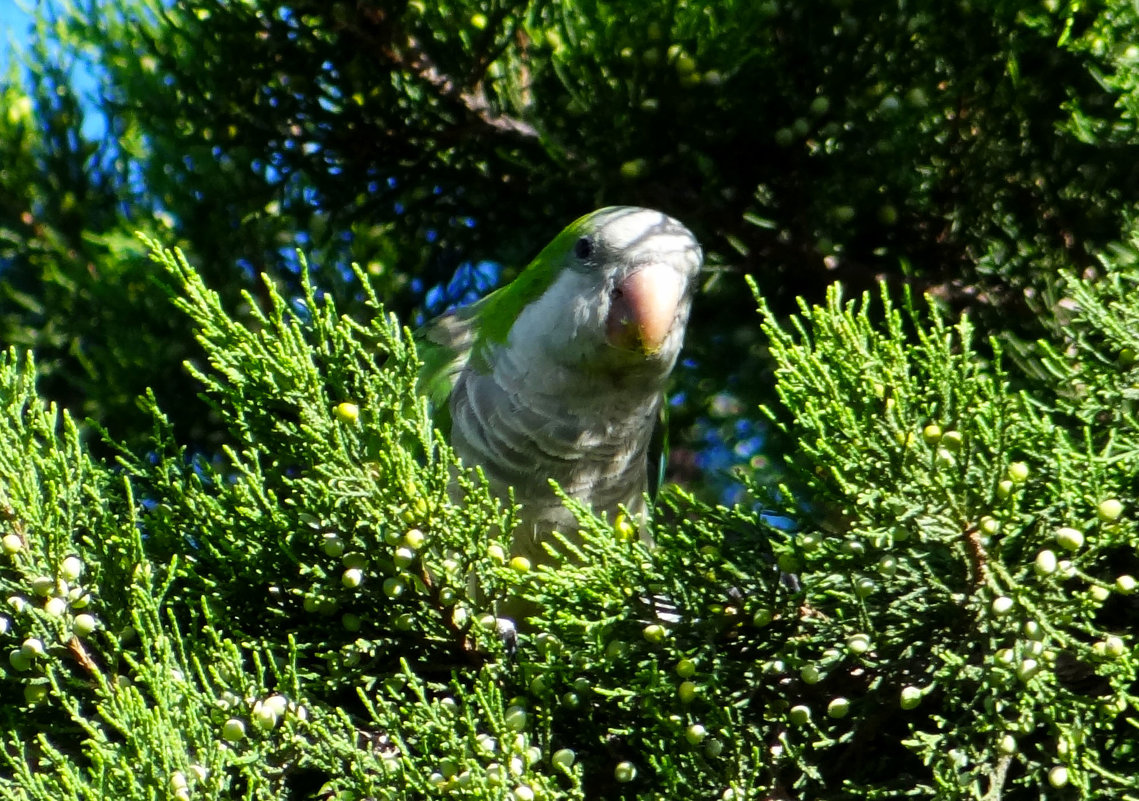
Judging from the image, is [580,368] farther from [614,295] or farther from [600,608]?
[600,608]

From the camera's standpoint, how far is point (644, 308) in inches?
70.0

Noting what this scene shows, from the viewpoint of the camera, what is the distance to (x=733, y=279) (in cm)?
221

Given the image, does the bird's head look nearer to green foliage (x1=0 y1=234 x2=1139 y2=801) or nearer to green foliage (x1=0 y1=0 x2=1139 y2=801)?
green foliage (x1=0 y1=0 x2=1139 y2=801)

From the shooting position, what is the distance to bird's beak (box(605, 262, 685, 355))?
5.83 feet

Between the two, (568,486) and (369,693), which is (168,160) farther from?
(369,693)

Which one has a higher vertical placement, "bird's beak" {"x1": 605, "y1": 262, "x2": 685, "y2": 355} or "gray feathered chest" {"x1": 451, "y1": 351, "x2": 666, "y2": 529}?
"bird's beak" {"x1": 605, "y1": 262, "x2": 685, "y2": 355}

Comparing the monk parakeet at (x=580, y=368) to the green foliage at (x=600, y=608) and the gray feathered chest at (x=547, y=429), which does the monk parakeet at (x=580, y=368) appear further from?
the green foliage at (x=600, y=608)

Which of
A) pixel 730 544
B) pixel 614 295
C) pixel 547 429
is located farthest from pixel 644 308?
pixel 730 544

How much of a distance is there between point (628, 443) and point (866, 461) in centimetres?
79

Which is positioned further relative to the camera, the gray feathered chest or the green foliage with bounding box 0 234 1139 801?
the gray feathered chest

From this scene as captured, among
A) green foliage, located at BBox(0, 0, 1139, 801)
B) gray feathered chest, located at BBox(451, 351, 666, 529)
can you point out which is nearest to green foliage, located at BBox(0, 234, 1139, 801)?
green foliage, located at BBox(0, 0, 1139, 801)

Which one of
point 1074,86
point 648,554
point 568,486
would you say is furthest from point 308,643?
point 1074,86

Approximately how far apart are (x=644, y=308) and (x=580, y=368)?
16cm

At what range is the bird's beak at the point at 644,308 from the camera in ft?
5.83
